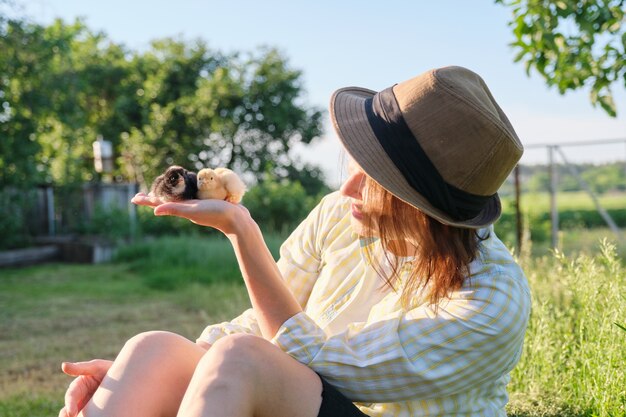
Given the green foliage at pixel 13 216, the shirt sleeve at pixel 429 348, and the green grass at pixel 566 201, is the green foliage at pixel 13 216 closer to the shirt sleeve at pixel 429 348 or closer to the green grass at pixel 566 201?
the green grass at pixel 566 201

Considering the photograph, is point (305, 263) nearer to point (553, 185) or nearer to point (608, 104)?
point (608, 104)

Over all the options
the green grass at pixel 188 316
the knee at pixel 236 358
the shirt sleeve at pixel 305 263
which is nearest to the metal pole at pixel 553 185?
the green grass at pixel 188 316

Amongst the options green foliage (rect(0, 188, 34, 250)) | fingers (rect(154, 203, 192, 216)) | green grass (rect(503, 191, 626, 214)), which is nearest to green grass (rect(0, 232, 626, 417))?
fingers (rect(154, 203, 192, 216))

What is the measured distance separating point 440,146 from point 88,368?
0.94m

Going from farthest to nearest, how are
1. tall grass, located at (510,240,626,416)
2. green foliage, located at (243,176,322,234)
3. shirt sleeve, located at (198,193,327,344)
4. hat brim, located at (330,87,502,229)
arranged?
green foliage, located at (243,176,322,234)
tall grass, located at (510,240,626,416)
shirt sleeve, located at (198,193,327,344)
hat brim, located at (330,87,502,229)

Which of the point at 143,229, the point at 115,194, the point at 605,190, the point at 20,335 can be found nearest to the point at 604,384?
the point at 20,335

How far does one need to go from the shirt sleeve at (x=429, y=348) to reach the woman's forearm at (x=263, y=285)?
0.05 m

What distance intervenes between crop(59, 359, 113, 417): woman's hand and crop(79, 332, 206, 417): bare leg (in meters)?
0.10

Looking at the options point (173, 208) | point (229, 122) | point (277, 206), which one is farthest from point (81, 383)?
point (229, 122)

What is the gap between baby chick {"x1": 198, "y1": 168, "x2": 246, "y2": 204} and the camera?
160 centimetres

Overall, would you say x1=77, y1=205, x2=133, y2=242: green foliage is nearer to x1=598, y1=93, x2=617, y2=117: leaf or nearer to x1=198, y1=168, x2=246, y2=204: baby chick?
x1=598, y1=93, x2=617, y2=117: leaf

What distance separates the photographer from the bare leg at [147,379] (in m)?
1.49

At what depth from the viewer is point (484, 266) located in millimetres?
1419

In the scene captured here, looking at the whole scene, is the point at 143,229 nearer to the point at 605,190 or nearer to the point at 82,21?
the point at 605,190
